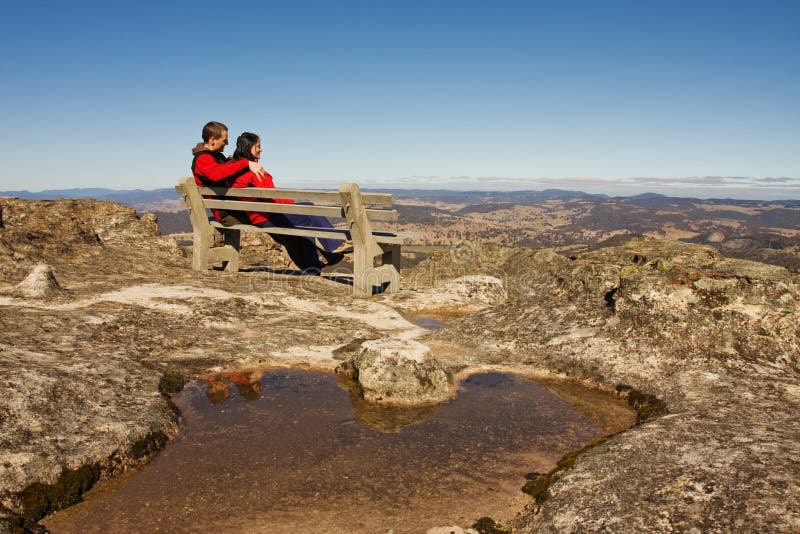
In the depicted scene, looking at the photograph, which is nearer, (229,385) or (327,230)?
(229,385)

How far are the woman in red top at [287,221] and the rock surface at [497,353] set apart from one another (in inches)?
37.1

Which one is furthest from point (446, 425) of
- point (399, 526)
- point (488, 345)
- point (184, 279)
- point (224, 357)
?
point (184, 279)

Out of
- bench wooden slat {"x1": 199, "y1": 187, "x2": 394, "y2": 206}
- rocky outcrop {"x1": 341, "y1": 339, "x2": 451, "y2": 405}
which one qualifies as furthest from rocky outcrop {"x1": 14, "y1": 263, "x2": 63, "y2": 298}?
rocky outcrop {"x1": 341, "y1": 339, "x2": 451, "y2": 405}

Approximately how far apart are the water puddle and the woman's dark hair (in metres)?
6.25

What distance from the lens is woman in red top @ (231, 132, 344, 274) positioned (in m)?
11.8

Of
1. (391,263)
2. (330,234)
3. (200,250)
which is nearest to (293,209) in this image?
(330,234)

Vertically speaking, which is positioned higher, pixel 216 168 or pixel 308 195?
pixel 216 168

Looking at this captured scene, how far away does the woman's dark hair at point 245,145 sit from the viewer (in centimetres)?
1164

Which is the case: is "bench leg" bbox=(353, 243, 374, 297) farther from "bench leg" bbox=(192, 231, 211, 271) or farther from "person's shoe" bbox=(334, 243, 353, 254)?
"bench leg" bbox=(192, 231, 211, 271)

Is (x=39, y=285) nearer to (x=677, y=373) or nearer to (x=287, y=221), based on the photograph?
(x=287, y=221)

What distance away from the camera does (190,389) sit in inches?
259

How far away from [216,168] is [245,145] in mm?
842

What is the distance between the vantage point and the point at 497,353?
8.22m

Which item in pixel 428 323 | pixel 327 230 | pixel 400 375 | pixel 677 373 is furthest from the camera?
pixel 327 230
